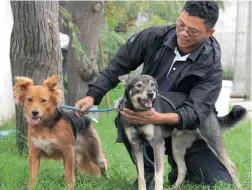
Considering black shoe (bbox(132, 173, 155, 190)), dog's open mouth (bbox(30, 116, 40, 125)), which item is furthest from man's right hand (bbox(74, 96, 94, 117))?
black shoe (bbox(132, 173, 155, 190))

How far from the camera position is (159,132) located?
4.82 m

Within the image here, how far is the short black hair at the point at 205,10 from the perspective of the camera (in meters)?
4.89

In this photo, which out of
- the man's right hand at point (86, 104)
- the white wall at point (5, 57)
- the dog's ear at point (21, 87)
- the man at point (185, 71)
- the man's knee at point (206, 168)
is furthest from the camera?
the white wall at point (5, 57)

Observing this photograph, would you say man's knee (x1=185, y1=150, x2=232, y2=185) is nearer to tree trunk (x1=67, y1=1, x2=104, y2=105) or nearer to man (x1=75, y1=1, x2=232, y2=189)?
man (x1=75, y1=1, x2=232, y2=189)

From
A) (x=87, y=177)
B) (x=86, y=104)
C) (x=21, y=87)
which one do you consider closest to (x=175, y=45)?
(x=86, y=104)

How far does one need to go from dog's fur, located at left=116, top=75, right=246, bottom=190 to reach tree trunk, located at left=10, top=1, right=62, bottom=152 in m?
1.99

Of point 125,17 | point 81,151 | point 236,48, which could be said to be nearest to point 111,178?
point 81,151

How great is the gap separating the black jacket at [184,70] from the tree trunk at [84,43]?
4.94 metres

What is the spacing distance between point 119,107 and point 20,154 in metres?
2.42

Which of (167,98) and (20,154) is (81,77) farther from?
(167,98)

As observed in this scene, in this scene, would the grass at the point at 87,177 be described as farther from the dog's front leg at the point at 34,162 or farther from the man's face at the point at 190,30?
the man's face at the point at 190,30

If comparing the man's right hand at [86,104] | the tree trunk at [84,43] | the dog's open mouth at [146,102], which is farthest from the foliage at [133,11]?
the dog's open mouth at [146,102]

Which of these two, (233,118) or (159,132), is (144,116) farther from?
(233,118)

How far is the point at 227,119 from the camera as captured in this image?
5488 mm
